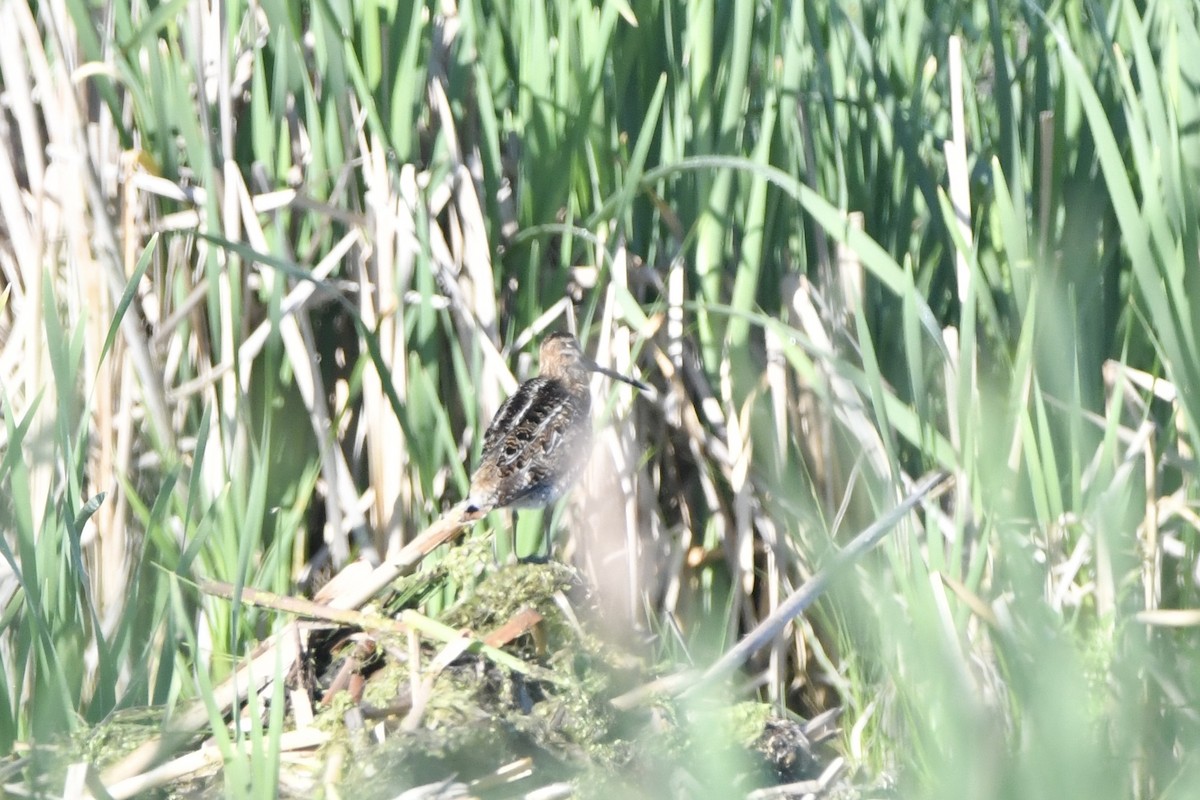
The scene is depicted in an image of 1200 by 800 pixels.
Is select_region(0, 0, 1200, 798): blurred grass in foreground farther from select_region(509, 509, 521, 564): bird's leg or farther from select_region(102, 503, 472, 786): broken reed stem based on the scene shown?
select_region(102, 503, 472, 786): broken reed stem

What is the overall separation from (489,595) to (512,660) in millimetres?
225

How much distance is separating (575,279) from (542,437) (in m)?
0.43

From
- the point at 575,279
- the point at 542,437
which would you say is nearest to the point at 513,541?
the point at 542,437

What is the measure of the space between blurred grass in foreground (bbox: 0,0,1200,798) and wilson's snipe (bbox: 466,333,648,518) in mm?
66

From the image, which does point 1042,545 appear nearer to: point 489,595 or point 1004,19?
point 489,595

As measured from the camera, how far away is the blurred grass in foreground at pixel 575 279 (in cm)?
242

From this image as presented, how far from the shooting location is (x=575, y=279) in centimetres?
278

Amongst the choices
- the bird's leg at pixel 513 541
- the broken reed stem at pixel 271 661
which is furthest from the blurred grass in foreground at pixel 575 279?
the broken reed stem at pixel 271 661

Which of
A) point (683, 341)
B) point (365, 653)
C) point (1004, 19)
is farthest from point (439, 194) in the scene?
point (1004, 19)

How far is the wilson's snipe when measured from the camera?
7.72 feet

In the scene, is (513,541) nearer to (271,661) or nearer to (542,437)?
(542,437)

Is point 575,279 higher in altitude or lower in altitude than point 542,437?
higher

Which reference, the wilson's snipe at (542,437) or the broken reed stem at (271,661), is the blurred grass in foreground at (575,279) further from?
the broken reed stem at (271,661)

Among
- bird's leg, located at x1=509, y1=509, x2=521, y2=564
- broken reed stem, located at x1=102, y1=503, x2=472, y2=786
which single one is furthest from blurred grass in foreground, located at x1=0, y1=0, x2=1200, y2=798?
broken reed stem, located at x1=102, y1=503, x2=472, y2=786
